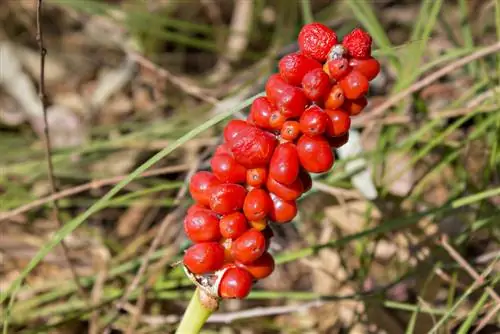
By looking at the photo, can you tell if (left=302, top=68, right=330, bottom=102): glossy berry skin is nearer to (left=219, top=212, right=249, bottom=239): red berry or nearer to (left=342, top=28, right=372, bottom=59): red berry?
(left=342, top=28, right=372, bottom=59): red berry

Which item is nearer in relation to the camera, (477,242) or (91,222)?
(477,242)

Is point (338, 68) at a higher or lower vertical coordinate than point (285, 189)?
higher

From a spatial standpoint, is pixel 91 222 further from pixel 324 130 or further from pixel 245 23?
pixel 324 130

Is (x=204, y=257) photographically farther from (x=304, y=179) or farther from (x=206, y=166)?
(x=206, y=166)

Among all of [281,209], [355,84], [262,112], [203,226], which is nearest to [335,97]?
[355,84]

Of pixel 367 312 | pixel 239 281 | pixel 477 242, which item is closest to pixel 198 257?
pixel 239 281

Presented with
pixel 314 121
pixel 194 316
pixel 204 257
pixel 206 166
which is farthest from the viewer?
pixel 206 166
